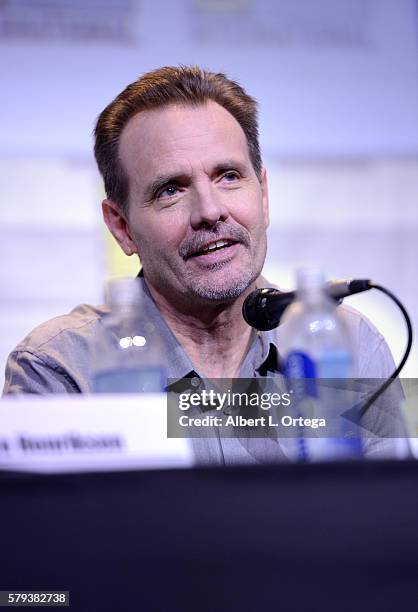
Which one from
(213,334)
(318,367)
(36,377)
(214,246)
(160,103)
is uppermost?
(160,103)

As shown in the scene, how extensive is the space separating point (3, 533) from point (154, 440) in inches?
6.0

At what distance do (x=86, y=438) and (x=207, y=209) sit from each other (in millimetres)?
783

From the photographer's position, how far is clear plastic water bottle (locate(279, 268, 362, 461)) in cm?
98

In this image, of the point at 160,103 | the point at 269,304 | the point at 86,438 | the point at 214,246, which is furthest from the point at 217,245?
the point at 86,438

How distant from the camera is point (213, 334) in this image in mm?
1548

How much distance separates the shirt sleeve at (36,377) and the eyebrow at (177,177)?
1.22 ft

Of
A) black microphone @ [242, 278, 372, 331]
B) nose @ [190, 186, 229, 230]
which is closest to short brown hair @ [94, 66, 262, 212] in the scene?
nose @ [190, 186, 229, 230]

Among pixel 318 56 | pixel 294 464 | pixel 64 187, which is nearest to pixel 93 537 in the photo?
pixel 294 464

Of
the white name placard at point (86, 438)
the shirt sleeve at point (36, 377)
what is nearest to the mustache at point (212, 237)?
the shirt sleeve at point (36, 377)

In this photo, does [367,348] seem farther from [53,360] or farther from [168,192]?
[53,360]

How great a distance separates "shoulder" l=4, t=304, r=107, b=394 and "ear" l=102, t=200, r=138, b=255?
23 centimetres

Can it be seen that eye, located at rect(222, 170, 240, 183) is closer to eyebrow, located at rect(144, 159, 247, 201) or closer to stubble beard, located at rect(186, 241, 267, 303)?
eyebrow, located at rect(144, 159, 247, 201)

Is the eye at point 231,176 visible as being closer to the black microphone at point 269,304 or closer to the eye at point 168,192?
the eye at point 168,192

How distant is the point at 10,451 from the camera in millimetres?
729
